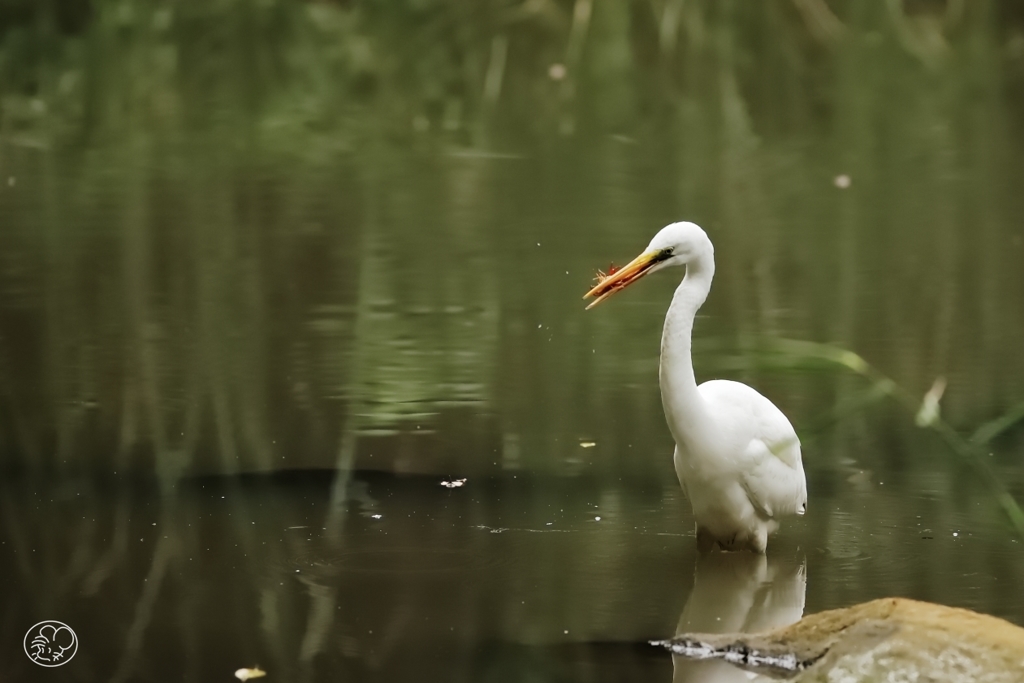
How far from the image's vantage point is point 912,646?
8.14 feet

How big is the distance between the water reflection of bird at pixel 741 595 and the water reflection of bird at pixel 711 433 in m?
0.06

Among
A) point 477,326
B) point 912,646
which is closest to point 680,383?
point 912,646

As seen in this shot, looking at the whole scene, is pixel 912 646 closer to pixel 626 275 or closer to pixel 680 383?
pixel 680 383

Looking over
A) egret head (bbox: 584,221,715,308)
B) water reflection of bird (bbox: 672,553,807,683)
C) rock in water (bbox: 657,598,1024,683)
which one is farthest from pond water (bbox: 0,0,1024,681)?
rock in water (bbox: 657,598,1024,683)

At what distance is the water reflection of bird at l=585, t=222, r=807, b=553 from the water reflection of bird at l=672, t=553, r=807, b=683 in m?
0.06

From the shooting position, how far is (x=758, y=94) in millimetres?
9305

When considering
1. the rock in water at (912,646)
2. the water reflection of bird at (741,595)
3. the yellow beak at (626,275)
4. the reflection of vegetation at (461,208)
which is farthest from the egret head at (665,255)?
the rock in water at (912,646)

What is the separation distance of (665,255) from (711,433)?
430mm

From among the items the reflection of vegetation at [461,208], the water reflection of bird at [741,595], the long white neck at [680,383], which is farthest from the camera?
the reflection of vegetation at [461,208]

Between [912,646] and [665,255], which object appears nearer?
[912,646]

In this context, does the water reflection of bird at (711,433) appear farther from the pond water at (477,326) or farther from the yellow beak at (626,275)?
the pond water at (477,326)

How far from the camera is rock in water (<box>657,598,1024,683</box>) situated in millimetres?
→ 2428

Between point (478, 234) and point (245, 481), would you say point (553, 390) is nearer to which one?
point (245, 481)

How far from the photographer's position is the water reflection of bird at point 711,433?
3.49 metres
